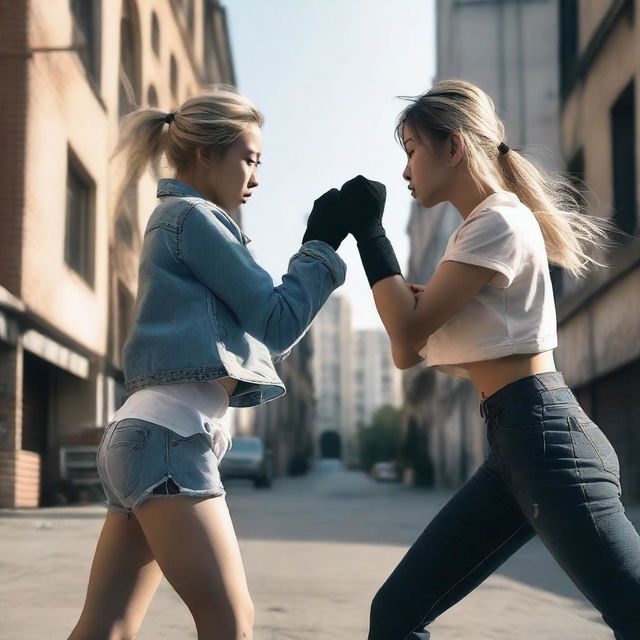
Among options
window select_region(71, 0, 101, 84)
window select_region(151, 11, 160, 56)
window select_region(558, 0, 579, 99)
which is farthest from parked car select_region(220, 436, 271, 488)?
window select_region(558, 0, 579, 99)

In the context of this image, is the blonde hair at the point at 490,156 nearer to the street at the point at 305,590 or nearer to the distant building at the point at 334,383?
the street at the point at 305,590

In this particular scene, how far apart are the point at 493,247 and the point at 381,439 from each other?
4133 inches

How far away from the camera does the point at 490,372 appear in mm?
2693

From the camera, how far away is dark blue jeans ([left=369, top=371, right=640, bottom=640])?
8.03 ft

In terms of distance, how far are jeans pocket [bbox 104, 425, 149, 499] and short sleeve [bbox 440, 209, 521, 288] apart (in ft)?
2.86

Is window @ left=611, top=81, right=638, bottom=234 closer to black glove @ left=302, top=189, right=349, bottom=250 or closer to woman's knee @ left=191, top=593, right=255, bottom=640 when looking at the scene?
black glove @ left=302, top=189, right=349, bottom=250

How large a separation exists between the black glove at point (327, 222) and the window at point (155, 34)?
80.5 ft

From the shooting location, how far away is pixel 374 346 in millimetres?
169500

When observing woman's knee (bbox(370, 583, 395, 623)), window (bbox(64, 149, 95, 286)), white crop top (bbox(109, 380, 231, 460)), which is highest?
window (bbox(64, 149, 95, 286))

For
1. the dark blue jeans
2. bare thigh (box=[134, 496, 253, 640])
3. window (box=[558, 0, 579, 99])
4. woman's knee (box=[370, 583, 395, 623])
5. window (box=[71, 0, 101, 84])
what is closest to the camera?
bare thigh (box=[134, 496, 253, 640])

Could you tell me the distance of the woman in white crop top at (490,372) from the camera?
8.14 feet

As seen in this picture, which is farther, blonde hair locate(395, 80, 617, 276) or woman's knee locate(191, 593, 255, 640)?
blonde hair locate(395, 80, 617, 276)

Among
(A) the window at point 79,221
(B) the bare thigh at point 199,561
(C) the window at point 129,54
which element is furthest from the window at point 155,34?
(B) the bare thigh at point 199,561

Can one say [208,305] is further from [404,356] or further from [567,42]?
[567,42]
